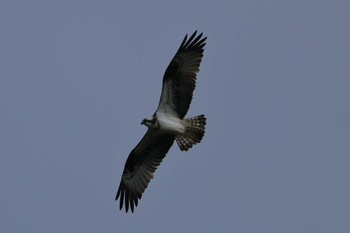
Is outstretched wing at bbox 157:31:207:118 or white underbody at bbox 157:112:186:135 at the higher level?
outstretched wing at bbox 157:31:207:118

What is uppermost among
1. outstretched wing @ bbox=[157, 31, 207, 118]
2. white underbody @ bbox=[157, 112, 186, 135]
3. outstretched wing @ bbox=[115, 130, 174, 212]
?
outstretched wing @ bbox=[157, 31, 207, 118]

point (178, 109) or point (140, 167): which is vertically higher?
point (178, 109)

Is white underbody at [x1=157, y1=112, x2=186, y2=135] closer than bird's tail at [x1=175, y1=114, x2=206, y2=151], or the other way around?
white underbody at [x1=157, y1=112, x2=186, y2=135]

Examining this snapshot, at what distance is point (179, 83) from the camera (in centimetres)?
2062

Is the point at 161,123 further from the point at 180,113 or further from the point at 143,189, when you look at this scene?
the point at 143,189

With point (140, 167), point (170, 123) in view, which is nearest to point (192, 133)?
point (170, 123)

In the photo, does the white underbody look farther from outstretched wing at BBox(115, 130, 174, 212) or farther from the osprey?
outstretched wing at BBox(115, 130, 174, 212)

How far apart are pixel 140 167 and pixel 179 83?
234 centimetres

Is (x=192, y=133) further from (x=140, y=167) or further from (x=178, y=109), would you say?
(x=140, y=167)

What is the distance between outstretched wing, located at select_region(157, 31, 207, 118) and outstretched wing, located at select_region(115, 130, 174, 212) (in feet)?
2.99

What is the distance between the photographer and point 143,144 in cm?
2136

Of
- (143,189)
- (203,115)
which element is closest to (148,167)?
(143,189)

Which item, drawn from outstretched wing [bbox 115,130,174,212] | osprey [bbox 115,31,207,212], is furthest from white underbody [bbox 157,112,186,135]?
outstretched wing [bbox 115,130,174,212]

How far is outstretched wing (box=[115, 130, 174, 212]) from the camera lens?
2139 cm
